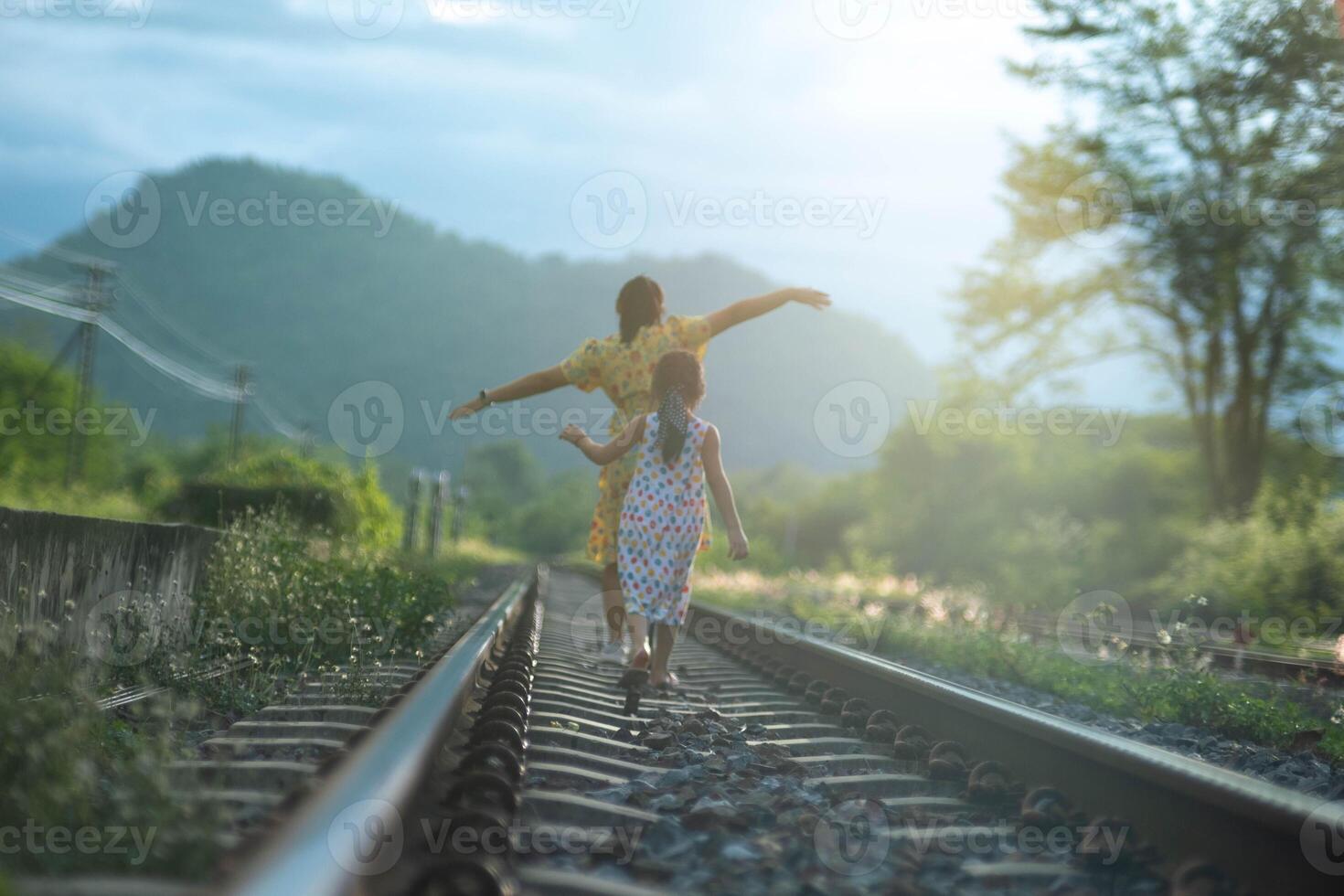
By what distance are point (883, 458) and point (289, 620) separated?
42.0 metres

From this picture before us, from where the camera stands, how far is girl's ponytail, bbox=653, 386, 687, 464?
15.6 ft

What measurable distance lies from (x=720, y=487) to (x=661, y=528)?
0.35 m

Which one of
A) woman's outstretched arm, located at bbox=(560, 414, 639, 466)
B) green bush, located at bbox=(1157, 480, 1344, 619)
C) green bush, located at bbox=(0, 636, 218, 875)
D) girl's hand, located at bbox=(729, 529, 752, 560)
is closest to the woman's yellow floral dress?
woman's outstretched arm, located at bbox=(560, 414, 639, 466)

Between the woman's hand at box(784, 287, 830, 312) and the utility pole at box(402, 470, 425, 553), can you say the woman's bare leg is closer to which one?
the woman's hand at box(784, 287, 830, 312)

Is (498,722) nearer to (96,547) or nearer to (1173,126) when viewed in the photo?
(96,547)

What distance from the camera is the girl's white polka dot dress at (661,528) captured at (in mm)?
4797

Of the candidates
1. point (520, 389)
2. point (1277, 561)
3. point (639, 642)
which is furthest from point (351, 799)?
point (1277, 561)

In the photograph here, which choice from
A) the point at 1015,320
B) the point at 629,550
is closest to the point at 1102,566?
the point at 1015,320

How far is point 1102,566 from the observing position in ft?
87.8

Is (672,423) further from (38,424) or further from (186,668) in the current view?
(38,424)

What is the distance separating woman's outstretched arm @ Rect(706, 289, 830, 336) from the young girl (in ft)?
1.80

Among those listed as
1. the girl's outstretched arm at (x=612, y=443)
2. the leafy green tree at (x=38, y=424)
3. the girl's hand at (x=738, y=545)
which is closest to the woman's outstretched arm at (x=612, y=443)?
the girl's outstretched arm at (x=612, y=443)

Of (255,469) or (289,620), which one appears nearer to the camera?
(289,620)

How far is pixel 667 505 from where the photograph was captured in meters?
4.87
